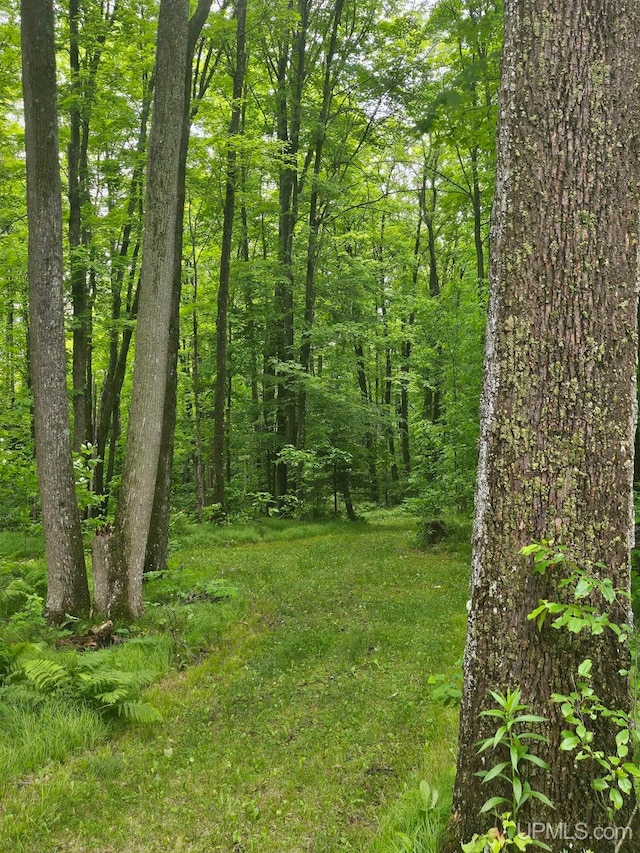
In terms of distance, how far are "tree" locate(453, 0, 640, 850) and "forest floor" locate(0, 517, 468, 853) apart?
1277mm

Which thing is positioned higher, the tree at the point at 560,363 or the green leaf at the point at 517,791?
the tree at the point at 560,363

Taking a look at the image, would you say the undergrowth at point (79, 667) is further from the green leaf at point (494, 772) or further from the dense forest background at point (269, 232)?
the green leaf at point (494, 772)

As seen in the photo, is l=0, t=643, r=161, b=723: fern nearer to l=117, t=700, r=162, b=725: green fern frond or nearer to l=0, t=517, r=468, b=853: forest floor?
l=117, t=700, r=162, b=725: green fern frond

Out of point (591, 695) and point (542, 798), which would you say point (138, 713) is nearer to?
point (542, 798)

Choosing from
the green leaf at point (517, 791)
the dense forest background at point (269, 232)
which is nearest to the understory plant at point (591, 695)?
the green leaf at point (517, 791)

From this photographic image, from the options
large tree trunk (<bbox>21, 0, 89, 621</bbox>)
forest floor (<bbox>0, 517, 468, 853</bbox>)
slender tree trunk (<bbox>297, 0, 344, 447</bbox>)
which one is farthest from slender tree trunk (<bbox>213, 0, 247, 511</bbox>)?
forest floor (<bbox>0, 517, 468, 853</bbox>)

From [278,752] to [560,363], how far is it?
142 inches

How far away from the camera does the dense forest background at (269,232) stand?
12.2 metres

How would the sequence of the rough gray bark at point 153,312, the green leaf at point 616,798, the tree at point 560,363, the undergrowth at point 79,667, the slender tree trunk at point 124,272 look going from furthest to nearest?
the slender tree trunk at point 124,272 < the rough gray bark at point 153,312 < the undergrowth at point 79,667 < the tree at point 560,363 < the green leaf at point 616,798

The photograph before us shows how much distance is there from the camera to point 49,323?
6664 millimetres

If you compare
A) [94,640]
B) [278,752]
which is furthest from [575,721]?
[94,640]

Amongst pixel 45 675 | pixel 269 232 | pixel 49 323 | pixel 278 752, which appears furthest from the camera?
pixel 269 232

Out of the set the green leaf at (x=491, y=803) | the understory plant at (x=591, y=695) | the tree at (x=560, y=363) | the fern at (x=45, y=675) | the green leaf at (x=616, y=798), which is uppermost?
the tree at (x=560, y=363)

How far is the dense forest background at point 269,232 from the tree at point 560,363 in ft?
23.9
